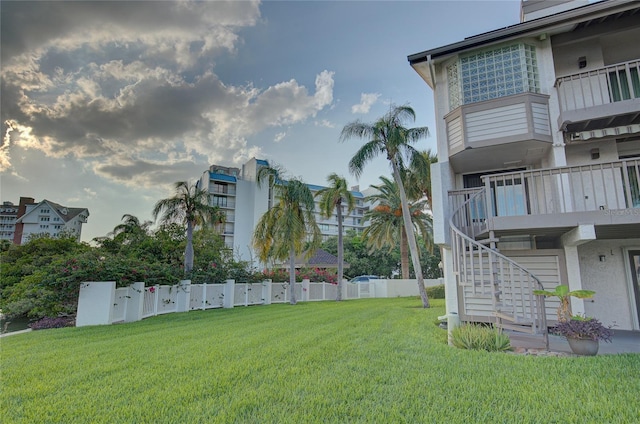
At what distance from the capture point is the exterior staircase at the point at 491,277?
21.1 feet

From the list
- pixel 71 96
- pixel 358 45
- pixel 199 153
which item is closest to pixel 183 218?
pixel 199 153

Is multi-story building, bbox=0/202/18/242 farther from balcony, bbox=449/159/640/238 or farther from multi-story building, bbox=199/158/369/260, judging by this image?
balcony, bbox=449/159/640/238

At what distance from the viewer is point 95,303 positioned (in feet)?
32.4

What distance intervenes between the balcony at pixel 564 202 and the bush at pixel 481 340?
2338 millimetres

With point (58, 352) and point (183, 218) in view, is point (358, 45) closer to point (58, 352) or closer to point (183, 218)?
point (183, 218)

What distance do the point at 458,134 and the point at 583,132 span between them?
9.74 feet

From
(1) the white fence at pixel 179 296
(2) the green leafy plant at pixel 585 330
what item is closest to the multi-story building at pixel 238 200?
(1) the white fence at pixel 179 296

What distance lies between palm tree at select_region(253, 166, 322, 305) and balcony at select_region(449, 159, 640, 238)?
986cm

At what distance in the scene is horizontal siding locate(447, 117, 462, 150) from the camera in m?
9.59

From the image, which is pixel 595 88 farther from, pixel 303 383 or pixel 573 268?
pixel 303 383

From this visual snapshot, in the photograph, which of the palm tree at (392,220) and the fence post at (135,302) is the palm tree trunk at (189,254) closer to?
the fence post at (135,302)

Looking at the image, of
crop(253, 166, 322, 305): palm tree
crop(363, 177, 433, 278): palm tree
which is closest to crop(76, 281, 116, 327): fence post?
crop(253, 166, 322, 305): palm tree

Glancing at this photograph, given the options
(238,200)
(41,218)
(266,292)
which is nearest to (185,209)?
(266,292)

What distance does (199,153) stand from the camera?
1781 centimetres
